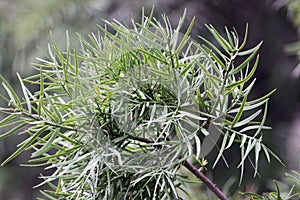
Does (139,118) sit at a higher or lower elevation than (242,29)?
lower

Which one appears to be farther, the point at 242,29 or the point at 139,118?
the point at 242,29

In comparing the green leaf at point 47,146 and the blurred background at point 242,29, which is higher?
the blurred background at point 242,29

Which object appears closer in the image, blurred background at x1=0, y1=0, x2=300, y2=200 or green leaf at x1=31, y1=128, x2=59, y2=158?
green leaf at x1=31, y1=128, x2=59, y2=158

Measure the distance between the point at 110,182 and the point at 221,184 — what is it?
3.57ft

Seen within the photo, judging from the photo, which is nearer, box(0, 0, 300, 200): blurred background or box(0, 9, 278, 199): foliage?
box(0, 9, 278, 199): foliage

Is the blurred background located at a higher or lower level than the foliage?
higher

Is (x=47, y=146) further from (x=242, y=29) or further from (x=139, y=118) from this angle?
(x=242, y=29)

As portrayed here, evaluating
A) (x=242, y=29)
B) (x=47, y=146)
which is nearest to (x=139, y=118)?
(x=47, y=146)

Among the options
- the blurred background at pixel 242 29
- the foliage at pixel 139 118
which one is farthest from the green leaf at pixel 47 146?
the blurred background at pixel 242 29

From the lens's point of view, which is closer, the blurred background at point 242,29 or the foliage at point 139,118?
the foliage at point 139,118

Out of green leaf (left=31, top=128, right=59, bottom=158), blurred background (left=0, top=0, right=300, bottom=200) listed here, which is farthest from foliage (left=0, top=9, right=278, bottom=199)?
blurred background (left=0, top=0, right=300, bottom=200)

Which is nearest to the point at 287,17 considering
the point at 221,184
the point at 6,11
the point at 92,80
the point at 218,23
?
the point at 218,23

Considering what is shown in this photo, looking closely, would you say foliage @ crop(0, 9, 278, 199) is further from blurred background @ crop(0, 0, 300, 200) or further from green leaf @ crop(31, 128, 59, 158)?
blurred background @ crop(0, 0, 300, 200)

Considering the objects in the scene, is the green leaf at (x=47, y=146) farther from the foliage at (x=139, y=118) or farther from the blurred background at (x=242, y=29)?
the blurred background at (x=242, y=29)
